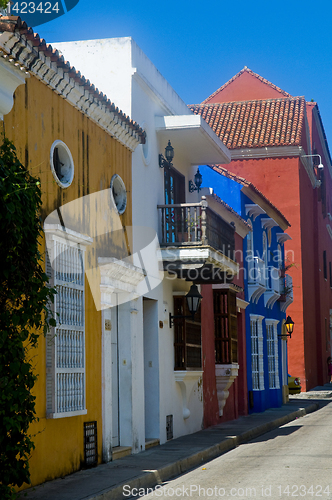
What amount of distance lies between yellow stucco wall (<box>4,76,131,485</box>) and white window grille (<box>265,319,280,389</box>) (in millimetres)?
13125

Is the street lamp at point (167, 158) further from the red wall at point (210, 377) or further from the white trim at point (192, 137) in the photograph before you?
the red wall at point (210, 377)

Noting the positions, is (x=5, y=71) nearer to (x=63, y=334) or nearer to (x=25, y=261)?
(x=25, y=261)

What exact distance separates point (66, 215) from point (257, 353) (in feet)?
43.0

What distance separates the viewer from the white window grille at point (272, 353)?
22875 millimetres

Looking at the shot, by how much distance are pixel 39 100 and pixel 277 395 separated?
16575mm

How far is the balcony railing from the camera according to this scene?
13.1 metres

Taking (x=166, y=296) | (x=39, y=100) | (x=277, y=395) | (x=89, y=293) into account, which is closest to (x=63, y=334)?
(x=89, y=293)

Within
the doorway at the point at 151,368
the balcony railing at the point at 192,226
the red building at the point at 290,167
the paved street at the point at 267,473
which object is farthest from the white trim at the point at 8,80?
the red building at the point at 290,167

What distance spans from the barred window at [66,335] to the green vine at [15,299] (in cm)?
143

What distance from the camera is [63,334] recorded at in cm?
888

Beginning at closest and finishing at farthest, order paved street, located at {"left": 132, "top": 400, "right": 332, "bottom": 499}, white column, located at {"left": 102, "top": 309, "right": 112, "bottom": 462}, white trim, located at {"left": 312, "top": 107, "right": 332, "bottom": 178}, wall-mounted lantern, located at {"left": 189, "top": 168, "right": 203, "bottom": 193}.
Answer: paved street, located at {"left": 132, "top": 400, "right": 332, "bottom": 499} < white column, located at {"left": 102, "top": 309, "right": 112, "bottom": 462} < wall-mounted lantern, located at {"left": 189, "top": 168, "right": 203, "bottom": 193} < white trim, located at {"left": 312, "top": 107, "right": 332, "bottom": 178}

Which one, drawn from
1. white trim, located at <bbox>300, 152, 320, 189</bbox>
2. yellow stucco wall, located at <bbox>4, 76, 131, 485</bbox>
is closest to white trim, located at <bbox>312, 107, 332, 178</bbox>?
white trim, located at <bbox>300, 152, 320, 189</bbox>

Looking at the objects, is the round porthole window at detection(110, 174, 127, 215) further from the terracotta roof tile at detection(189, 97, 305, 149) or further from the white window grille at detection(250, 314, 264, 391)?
the terracotta roof tile at detection(189, 97, 305, 149)

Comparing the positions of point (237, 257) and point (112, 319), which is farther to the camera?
point (237, 257)
